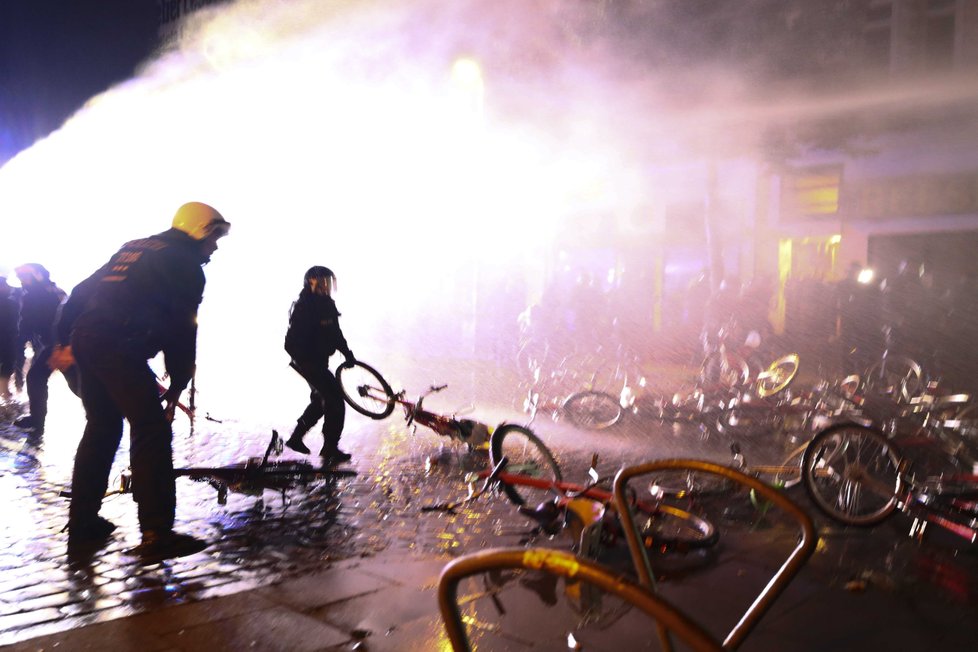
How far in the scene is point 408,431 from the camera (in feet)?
29.2

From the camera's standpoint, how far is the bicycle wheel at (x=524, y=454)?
219 inches

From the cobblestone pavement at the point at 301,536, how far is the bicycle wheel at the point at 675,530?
226 mm

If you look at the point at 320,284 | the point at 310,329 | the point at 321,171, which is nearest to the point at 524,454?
the point at 310,329

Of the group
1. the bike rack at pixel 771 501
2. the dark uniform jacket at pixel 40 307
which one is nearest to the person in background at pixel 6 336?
the dark uniform jacket at pixel 40 307

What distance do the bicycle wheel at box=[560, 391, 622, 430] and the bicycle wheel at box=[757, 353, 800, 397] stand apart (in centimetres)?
175

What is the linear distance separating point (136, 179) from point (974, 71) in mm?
18833

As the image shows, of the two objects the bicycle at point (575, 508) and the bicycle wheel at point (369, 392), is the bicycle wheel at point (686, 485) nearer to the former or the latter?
the bicycle at point (575, 508)

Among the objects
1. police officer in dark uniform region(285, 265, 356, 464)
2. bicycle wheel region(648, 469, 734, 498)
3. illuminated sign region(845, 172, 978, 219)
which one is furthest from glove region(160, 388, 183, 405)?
illuminated sign region(845, 172, 978, 219)

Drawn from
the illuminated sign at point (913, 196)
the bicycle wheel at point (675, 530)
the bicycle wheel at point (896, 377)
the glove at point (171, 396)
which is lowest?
the bicycle wheel at point (675, 530)

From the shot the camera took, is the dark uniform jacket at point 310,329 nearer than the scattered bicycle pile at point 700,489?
No

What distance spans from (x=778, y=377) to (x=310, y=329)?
592cm

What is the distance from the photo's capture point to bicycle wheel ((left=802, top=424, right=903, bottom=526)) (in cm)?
491

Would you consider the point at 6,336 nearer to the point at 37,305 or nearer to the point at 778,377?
the point at 37,305

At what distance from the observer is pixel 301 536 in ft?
15.4
